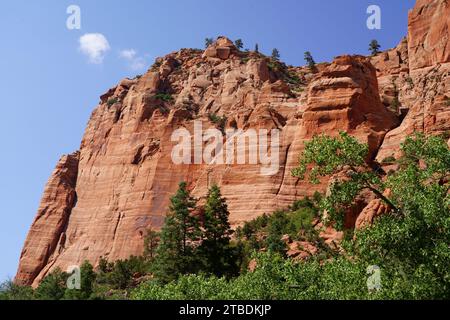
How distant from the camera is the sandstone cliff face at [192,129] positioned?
59406 millimetres

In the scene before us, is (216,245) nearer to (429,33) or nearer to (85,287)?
(85,287)

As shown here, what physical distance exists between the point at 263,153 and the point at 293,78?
36618mm

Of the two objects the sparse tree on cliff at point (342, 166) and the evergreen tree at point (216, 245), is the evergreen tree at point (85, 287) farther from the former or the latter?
the sparse tree on cliff at point (342, 166)

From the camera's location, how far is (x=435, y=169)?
18656mm

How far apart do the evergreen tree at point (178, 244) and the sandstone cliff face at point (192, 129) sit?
1621 cm

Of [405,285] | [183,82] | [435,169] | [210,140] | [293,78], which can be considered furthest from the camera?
[293,78]

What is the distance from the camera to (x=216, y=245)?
142ft

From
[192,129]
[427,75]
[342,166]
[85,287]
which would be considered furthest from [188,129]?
[342,166]

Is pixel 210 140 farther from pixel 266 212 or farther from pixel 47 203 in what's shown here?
pixel 47 203

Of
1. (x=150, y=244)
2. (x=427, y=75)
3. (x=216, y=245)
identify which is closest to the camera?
(x=216, y=245)

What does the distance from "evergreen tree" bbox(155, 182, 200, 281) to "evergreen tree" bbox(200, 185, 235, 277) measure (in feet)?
3.26

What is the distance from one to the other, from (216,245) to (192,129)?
30034mm
